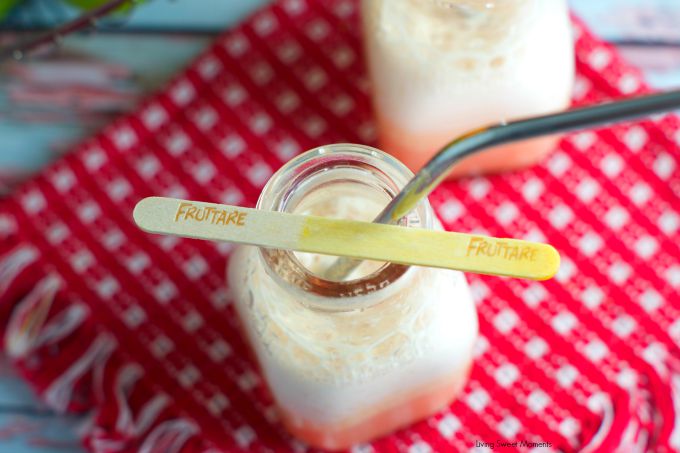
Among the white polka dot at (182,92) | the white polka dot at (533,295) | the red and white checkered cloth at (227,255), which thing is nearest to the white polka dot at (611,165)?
the red and white checkered cloth at (227,255)

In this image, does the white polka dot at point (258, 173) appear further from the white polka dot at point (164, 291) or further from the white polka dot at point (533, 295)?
the white polka dot at point (533, 295)

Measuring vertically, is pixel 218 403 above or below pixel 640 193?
below

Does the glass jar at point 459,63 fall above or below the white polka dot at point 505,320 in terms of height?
above

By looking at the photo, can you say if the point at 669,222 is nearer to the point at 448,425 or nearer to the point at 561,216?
the point at 561,216

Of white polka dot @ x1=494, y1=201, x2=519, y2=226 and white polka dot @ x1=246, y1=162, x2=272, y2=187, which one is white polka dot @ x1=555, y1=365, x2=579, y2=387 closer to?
white polka dot @ x1=494, y1=201, x2=519, y2=226

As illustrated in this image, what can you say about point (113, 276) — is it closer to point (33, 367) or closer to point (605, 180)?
point (33, 367)

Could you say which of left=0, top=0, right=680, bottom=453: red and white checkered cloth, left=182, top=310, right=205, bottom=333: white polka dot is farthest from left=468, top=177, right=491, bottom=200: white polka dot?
left=182, top=310, right=205, bottom=333: white polka dot

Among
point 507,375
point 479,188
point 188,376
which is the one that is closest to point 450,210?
point 479,188
